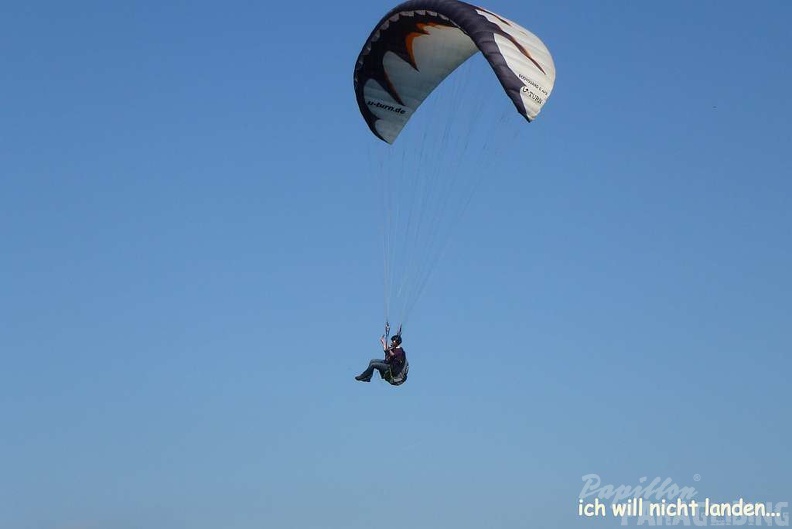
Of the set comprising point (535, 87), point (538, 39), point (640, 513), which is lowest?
point (640, 513)

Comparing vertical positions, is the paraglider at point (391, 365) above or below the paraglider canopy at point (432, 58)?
below

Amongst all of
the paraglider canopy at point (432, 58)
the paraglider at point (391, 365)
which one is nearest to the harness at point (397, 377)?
the paraglider at point (391, 365)

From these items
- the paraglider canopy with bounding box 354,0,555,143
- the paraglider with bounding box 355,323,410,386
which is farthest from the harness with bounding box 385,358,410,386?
the paraglider canopy with bounding box 354,0,555,143

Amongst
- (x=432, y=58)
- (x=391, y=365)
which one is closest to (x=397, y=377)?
(x=391, y=365)

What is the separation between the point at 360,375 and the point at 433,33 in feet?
28.4

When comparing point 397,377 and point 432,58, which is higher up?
point 432,58

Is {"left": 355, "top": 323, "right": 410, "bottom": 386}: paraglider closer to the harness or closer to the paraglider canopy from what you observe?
the harness

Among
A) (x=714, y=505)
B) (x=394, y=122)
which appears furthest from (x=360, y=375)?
(x=714, y=505)

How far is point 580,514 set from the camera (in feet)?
159

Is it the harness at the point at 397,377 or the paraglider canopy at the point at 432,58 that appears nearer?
the paraglider canopy at the point at 432,58

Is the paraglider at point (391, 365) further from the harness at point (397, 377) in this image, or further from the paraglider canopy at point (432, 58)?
the paraglider canopy at point (432, 58)

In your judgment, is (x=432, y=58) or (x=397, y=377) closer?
(x=397, y=377)

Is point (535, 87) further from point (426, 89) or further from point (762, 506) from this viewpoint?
point (762, 506)

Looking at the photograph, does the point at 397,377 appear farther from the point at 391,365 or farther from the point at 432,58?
the point at 432,58
